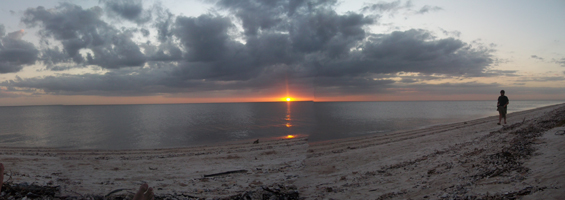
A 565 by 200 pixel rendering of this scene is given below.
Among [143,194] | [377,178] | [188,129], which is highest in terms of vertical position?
[143,194]

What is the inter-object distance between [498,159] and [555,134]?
142 inches

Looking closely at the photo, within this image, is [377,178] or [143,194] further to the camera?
[377,178]

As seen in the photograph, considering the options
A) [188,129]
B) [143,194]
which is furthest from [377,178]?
[188,129]

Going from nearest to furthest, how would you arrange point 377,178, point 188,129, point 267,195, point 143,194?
1. point 143,194
2. point 267,195
3. point 377,178
4. point 188,129

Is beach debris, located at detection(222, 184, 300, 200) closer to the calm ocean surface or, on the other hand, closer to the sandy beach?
the sandy beach

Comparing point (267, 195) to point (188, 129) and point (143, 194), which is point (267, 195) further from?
point (188, 129)

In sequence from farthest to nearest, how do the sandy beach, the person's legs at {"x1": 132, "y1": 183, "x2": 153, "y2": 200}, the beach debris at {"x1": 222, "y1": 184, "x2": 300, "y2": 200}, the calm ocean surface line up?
the calm ocean surface → the beach debris at {"x1": 222, "y1": 184, "x2": 300, "y2": 200} → the sandy beach → the person's legs at {"x1": 132, "y1": 183, "x2": 153, "y2": 200}

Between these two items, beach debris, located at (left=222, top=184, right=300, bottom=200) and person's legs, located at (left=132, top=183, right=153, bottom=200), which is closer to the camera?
person's legs, located at (left=132, top=183, right=153, bottom=200)

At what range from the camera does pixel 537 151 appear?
24.2 feet

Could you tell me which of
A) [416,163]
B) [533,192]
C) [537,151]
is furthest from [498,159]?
[533,192]

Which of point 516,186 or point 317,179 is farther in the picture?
point 317,179

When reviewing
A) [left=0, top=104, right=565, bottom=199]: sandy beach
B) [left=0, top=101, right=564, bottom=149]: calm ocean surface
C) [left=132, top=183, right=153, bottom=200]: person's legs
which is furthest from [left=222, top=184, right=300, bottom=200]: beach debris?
[left=0, top=101, right=564, bottom=149]: calm ocean surface

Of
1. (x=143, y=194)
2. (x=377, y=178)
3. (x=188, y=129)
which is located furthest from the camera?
(x=188, y=129)

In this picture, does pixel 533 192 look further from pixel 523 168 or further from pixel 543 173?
pixel 523 168
